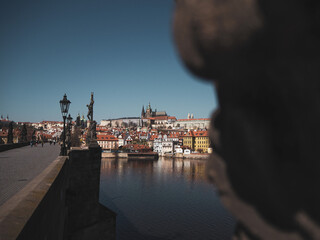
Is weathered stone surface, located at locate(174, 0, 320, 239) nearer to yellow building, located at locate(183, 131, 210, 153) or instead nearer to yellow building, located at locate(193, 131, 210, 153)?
yellow building, located at locate(193, 131, 210, 153)

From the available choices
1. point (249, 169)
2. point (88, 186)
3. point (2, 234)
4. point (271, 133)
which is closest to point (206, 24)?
point (271, 133)

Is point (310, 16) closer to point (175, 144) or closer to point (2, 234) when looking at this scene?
point (2, 234)

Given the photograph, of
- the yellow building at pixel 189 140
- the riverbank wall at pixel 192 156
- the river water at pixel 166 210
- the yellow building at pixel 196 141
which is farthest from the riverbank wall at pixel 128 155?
the river water at pixel 166 210

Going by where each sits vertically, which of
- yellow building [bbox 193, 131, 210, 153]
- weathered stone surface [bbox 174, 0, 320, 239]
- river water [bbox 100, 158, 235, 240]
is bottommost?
river water [bbox 100, 158, 235, 240]

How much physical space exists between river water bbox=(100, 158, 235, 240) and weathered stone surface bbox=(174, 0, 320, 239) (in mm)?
19652

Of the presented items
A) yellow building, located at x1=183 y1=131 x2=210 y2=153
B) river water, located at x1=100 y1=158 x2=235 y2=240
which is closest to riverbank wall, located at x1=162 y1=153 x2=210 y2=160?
yellow building, located at x1=183 y1=131 x2=210 y2=153

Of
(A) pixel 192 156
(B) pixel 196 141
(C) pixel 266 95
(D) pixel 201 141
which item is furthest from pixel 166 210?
(B) pixel 196 141

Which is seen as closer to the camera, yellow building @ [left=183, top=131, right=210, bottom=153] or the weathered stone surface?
the weathered stone surface

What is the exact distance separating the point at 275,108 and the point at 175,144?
10013 centimetres

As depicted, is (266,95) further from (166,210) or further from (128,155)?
(128,155)

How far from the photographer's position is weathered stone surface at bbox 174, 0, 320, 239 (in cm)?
86

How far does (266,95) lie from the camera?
0.95 meters

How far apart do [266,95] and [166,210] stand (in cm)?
2527

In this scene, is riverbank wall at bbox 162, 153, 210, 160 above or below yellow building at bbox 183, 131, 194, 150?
below
